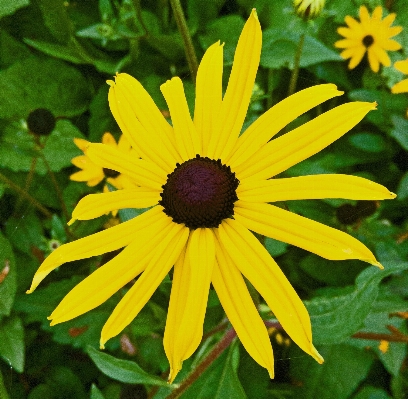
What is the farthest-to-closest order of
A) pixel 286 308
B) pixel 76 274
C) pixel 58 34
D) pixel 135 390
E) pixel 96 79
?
pixel 96 79 < pixel 58 34 < pixel 76 274 < pixel 135 390 < pixel 286 308

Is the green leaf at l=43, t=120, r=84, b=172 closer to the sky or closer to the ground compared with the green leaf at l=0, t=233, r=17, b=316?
closer to the sky

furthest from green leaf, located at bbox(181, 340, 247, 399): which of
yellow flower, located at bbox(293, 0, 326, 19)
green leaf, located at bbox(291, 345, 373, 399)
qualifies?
yellow flower, located at bbox(293, 0, 326, 19)

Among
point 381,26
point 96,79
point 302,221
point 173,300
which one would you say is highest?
point 381,26

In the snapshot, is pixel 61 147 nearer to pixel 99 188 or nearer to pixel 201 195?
pixel 99 188

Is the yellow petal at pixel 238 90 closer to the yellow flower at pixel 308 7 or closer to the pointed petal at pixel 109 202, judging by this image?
the pointed petal at pixel 109 202

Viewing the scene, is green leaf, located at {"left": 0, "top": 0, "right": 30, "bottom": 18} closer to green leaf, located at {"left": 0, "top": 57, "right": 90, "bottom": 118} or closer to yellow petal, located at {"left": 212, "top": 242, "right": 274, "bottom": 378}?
green leaf, located at {"left": 0, "top": 57, "right": 90, "bottom": 118}

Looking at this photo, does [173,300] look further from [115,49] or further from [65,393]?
[115,49]

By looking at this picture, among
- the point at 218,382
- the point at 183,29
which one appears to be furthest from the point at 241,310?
the point at 183,29

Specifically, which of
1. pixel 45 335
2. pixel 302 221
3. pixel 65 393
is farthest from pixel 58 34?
pixel 302 221
